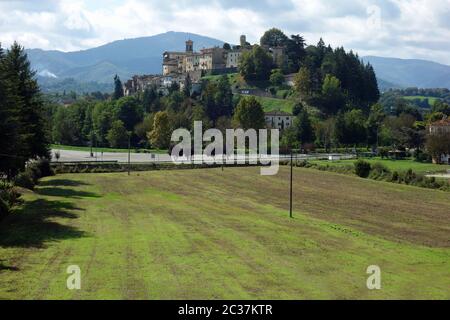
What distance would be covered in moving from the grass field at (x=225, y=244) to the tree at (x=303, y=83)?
10640cm

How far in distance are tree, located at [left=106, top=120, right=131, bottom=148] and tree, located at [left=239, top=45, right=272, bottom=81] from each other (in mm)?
62651

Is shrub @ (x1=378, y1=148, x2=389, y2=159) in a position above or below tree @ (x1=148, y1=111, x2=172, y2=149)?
below

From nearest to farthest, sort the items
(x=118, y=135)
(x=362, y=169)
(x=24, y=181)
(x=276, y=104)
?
(x=24, y=181), (x=362, y=169), (x=118, y=135), (x=276, y=104)

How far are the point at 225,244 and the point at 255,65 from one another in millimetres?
157687

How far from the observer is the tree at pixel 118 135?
131 meters

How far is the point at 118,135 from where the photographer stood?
13138cm

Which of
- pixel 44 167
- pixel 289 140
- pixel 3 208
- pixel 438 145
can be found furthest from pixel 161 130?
pixel 3 208

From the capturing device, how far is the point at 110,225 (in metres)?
35.9

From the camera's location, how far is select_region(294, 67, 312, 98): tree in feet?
527

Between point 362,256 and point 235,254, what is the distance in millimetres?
6034

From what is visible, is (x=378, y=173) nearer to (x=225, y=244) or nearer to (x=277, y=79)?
(x=225, y=244)

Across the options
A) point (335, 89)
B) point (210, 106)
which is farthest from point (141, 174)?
point (335, 89)

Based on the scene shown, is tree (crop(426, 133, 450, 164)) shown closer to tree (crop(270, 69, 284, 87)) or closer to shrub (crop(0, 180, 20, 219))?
shrub (crop(0, 180, 20, 219))

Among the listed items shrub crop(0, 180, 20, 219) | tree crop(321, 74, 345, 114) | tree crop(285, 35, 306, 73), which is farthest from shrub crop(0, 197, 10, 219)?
tree crop(285, 35, 306, 73)
